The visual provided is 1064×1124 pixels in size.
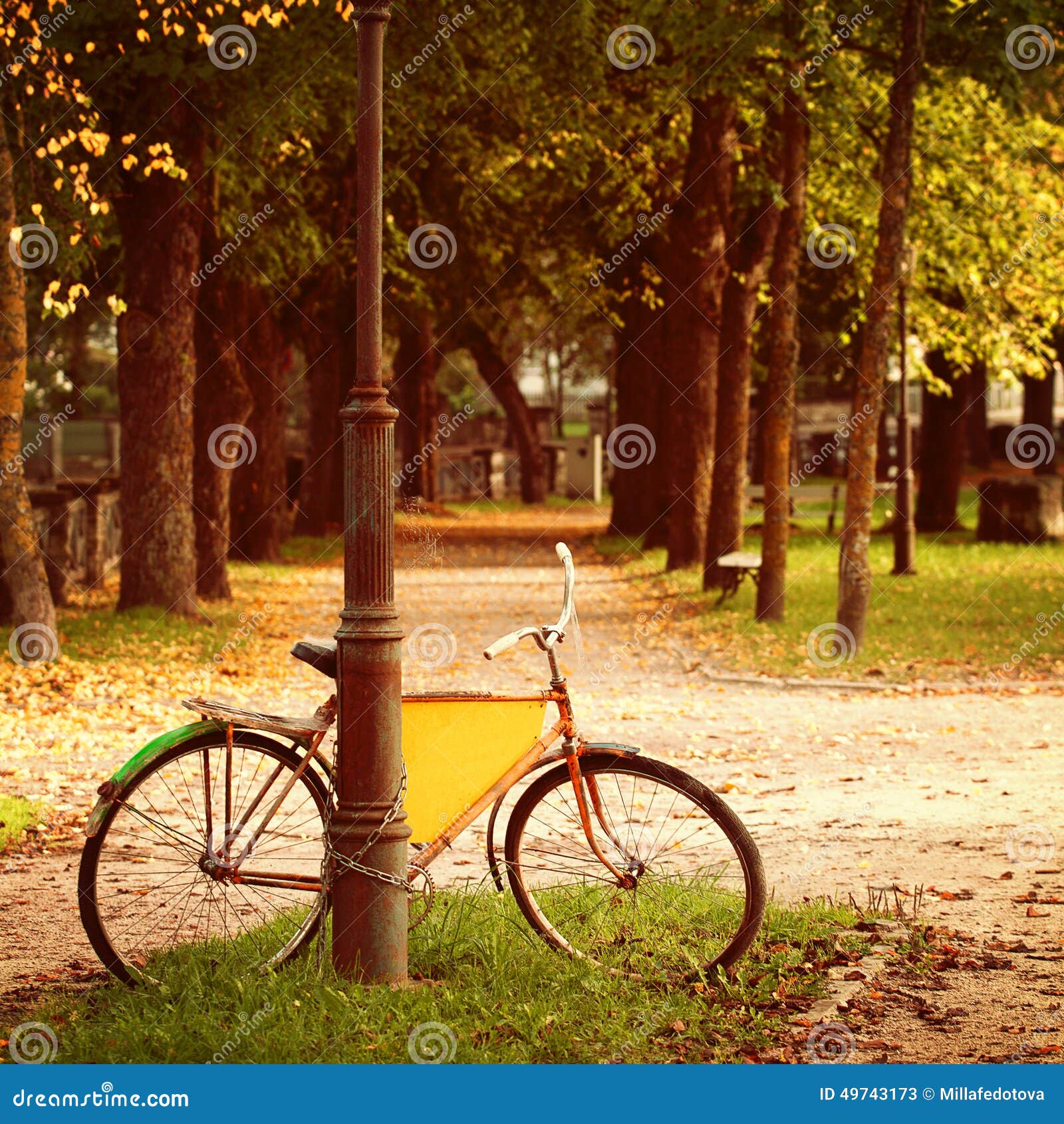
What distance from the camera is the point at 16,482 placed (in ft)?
40.6

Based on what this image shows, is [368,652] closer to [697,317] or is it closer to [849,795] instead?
[849,795]

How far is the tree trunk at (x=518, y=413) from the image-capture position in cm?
3828

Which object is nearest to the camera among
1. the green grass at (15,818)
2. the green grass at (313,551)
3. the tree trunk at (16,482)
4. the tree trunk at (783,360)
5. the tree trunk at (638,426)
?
the green grass at (15,818)

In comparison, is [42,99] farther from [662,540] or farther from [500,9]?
[662,540]

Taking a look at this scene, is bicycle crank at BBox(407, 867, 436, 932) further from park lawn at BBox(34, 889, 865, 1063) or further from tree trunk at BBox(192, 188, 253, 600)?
tree trunk at BBox(192, 188, 253, 600)

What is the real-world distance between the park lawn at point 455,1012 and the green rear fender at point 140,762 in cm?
54

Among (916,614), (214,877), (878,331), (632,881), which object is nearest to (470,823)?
(632,881)

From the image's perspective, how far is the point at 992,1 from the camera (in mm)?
13133

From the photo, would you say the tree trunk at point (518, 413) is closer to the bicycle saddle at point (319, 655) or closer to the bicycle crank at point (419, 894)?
the bicycle crank at point (419, 894)

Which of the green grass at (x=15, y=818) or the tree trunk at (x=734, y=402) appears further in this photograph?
the tree trunk at (x=734, y=402)

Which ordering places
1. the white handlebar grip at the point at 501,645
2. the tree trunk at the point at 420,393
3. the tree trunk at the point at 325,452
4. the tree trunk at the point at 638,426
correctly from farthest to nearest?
the tree trunk at the point at 420,393
the tree trunk at the point at 325,452
the tree trunk at the point at 638,426
the white handlebar grip at the point at 501,645

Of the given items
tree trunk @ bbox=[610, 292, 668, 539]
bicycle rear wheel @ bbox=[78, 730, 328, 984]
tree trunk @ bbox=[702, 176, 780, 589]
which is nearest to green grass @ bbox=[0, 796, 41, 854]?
bicycle rear wheel @ bbox=[78, 730, 328, 984]

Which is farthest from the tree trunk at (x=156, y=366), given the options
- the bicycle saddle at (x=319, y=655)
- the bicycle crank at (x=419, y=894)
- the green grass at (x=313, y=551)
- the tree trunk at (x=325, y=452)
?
the tree trunk at (x=325, y=452)

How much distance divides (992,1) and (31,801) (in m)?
9.89
